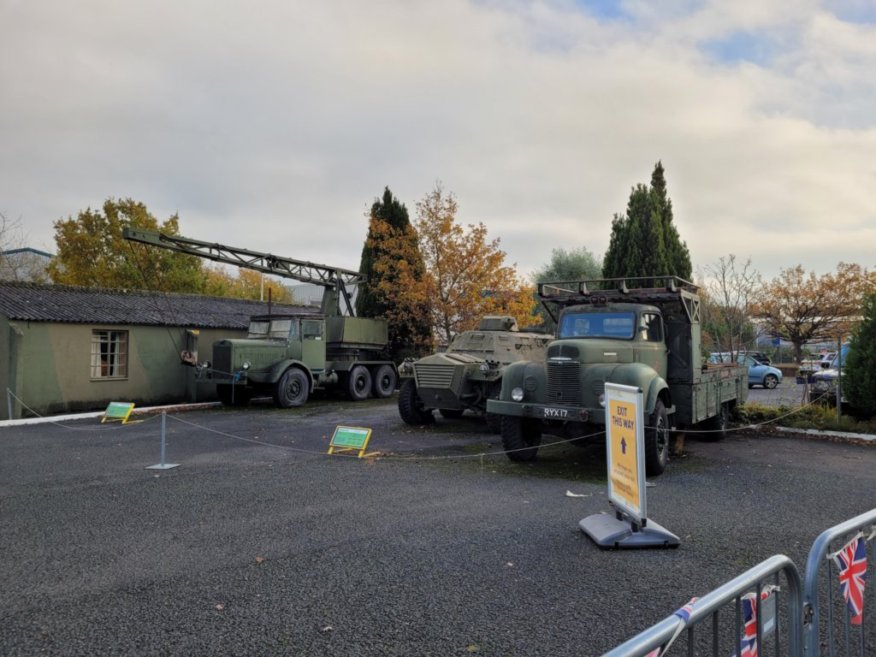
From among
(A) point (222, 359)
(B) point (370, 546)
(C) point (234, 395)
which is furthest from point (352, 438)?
(C) point (234, 395)

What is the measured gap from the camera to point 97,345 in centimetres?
1680

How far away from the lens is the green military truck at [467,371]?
38.5 ft

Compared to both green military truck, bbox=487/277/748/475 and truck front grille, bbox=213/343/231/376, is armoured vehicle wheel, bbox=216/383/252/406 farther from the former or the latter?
green military truck, bbox=487/277/748/475

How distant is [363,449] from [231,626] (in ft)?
17.7

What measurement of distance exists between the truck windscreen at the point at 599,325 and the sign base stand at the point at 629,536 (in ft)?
13.0

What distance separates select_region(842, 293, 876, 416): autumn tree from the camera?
430 inches

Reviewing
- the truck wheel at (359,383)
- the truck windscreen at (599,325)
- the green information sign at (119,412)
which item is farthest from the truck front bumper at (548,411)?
the truck wheel at (359,383)

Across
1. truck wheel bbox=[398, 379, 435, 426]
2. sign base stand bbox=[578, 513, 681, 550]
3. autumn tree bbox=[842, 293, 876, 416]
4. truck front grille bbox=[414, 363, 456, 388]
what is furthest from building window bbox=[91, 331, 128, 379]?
autumn tree bbox=[842, 293, 876, 416]

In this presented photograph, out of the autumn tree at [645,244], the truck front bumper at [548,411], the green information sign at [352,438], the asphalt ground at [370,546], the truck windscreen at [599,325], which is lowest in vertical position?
the asphalt ground at [370,546]

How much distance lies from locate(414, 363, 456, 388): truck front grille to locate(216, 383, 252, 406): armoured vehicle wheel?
673 centimetres

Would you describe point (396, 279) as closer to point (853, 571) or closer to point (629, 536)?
point (629, 536)

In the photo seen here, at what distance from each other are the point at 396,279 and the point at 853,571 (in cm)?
1891

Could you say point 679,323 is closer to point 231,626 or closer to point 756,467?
point 756,467

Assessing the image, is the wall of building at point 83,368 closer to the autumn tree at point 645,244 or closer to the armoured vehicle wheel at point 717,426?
the autumn tree at point 645,244
